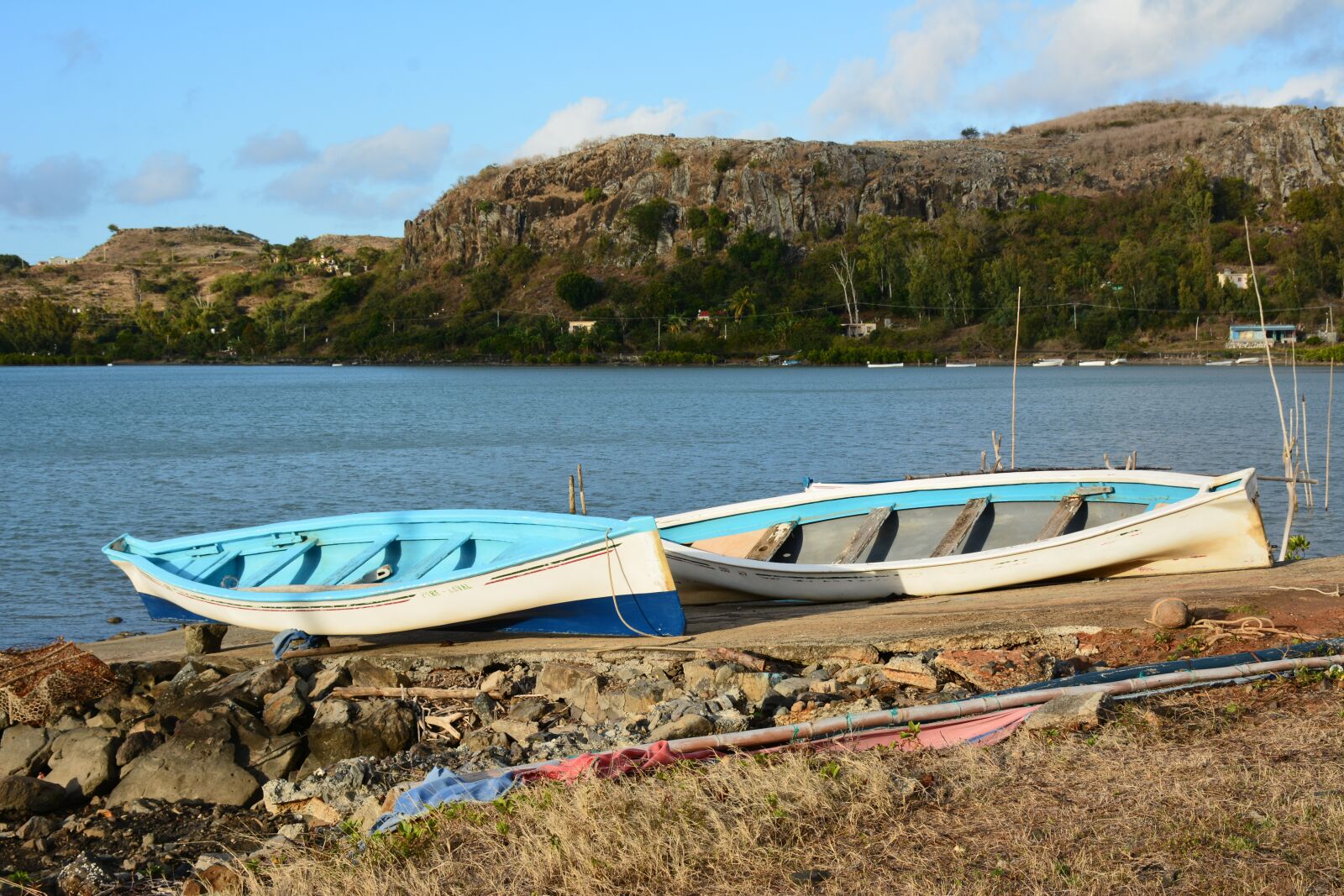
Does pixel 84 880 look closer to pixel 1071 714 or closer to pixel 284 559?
pixel 1071 714

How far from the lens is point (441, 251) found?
17650cm

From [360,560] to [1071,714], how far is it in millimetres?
7611

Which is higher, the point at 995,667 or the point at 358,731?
the point at 995,667

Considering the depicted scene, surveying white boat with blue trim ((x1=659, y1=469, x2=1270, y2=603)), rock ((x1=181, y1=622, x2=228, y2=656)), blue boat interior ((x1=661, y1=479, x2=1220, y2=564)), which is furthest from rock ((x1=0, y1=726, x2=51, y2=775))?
blue boat interior ((x1=661, y1=479, x2=1220, y2=564))

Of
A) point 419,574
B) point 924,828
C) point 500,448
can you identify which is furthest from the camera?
point 500,448

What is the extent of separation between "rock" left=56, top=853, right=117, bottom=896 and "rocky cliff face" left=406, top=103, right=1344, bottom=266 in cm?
15393

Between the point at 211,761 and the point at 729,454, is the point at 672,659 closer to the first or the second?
the point at 211,761

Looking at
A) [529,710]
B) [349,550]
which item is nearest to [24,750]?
[529,710]

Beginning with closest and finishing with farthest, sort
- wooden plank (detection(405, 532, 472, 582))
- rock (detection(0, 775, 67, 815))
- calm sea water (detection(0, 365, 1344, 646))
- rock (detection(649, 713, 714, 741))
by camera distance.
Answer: rock (detection(649, 713, 714, 741))
rock (detection(0, 775, 67, 815))
wooden plank (detection(405, 532, 472, 582))
calm sea water (detection(0, 365, 1344, 646))

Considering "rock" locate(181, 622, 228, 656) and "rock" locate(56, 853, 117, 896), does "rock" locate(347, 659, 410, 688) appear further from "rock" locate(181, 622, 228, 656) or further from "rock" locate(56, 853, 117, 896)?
"rock" locate(56, 853, 117, 896)

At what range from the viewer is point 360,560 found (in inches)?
478

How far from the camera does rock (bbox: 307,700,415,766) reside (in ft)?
28.0

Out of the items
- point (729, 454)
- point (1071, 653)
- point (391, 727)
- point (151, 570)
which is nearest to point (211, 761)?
point (391, 727)

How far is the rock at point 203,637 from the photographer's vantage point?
39.5ft
